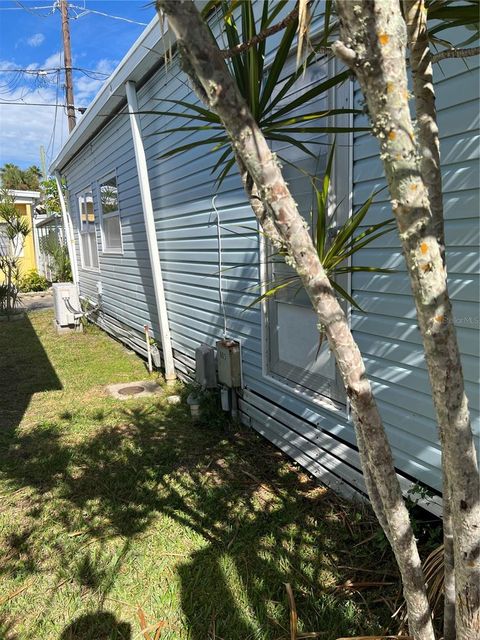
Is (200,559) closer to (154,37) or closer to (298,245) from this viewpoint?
(298,245)

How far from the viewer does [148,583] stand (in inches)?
99.6

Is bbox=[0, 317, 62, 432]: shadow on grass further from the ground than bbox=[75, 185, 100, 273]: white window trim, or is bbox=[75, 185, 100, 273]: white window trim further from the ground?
bbox=[75, 185, 100, 273]: white window trim

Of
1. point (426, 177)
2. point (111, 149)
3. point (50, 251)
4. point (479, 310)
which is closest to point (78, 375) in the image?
point (111, 149)

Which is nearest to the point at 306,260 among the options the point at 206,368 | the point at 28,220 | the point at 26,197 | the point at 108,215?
the point at 206,368

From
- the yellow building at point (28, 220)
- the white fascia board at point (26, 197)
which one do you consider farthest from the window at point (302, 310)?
the white fascia board at point (26, 197)

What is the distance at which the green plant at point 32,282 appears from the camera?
1727 centimetres

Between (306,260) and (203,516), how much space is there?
7.85 ft

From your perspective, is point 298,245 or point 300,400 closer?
point 298,245

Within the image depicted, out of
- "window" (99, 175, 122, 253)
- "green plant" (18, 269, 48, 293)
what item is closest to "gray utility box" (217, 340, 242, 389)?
"window" (99, 175, 122, 253)

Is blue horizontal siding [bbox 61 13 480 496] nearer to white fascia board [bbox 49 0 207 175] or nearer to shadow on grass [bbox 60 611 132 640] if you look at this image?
white fascia board [bbox 49 0 207 175]

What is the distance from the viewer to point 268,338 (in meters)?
3.96

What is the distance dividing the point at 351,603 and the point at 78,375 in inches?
203

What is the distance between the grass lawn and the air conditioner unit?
17.6 ft

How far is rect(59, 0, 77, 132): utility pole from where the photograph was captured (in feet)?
54.5
